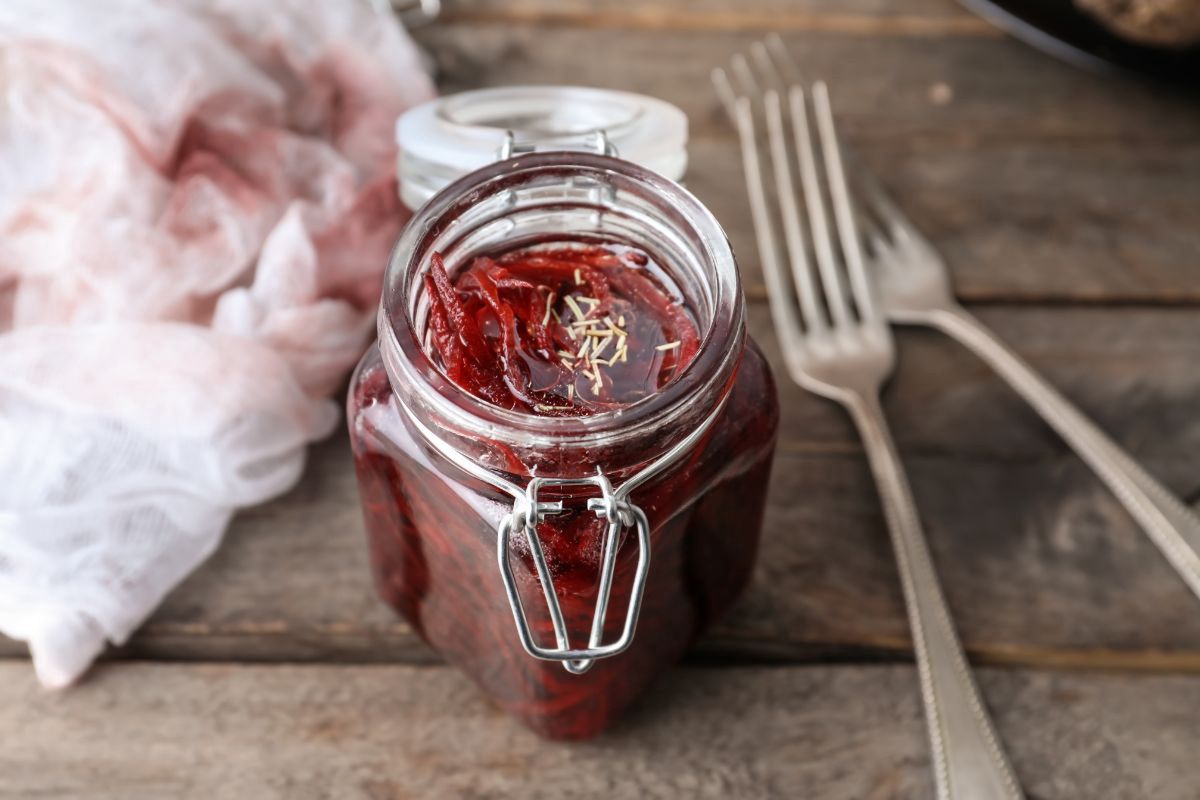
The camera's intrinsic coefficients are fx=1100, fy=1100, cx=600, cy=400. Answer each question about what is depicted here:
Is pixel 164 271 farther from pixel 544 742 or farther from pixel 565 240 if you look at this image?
pixel 544 742

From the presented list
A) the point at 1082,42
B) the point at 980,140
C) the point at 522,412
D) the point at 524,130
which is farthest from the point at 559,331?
the point at 1082,42

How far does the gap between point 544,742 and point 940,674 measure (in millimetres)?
254

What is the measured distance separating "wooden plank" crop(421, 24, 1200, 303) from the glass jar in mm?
301

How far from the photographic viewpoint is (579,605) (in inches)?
22.6

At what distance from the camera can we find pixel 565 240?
652 mm

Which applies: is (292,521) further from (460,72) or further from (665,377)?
(460,72)

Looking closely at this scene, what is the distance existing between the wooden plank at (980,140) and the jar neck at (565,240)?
0.96 feet

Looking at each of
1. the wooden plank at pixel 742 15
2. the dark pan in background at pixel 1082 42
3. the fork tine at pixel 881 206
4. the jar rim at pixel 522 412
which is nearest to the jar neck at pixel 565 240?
the jar rim at pixel 522 412

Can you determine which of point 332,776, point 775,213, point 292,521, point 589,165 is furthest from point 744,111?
Answer: point 332,776

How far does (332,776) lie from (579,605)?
22 cm

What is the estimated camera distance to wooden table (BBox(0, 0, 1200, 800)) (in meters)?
0.68

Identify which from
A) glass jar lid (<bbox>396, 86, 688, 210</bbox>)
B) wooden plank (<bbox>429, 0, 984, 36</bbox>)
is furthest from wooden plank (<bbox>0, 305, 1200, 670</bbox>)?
wooden plank (<bbox>429, 0, 984, 36</bbox>)

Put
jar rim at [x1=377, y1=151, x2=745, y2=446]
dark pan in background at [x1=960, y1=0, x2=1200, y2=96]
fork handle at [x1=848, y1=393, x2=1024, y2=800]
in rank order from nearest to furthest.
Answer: jar rim at [x1=377, y1=151, x2=745, y2=446], fork handle at [x1=848, y1=393, x2=1024, y2=800], dark pan in background at [x1=960, y1=0, x2=1200, y2=96]

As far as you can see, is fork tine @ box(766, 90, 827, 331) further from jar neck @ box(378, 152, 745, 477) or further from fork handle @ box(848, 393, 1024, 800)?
jar neck @ box(378, 152, 745, 477)
